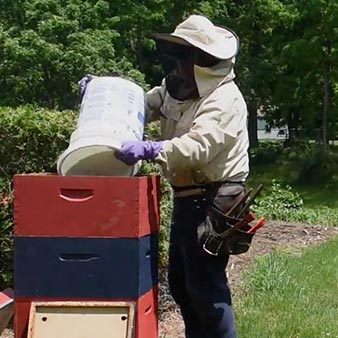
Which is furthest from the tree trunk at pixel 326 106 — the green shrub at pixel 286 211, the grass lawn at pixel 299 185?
the green shrub at pixel 286 211

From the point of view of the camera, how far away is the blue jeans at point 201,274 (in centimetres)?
377

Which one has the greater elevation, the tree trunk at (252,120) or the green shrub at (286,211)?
the green shrub at (286,211)

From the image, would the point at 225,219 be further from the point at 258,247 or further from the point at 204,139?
the point at 258,247

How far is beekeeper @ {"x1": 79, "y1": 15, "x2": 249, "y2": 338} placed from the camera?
11.7ft

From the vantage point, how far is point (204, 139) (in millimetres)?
3496

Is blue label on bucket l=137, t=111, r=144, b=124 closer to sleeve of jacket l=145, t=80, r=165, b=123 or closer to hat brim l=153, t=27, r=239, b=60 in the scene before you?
sleeve of jacket l=145, t=80, r=165, b=123

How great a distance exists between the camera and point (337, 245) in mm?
8695

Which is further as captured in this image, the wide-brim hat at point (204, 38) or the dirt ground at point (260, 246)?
the dirt ground at point (260, 246)

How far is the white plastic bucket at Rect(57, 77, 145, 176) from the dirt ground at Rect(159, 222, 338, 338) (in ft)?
6.39

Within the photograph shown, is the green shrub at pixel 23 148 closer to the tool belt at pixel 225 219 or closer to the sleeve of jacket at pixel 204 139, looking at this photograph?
the tool belt at pixel 225 219

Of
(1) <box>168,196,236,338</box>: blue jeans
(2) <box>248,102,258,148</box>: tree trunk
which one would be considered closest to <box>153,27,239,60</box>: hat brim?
(1) <box>168,196,236,338</box>: blue jeans

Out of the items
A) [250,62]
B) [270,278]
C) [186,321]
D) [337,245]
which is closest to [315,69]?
[250,62]

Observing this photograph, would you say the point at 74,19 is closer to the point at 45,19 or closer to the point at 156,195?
the point at 45,19

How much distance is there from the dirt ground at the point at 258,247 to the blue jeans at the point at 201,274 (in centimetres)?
144
